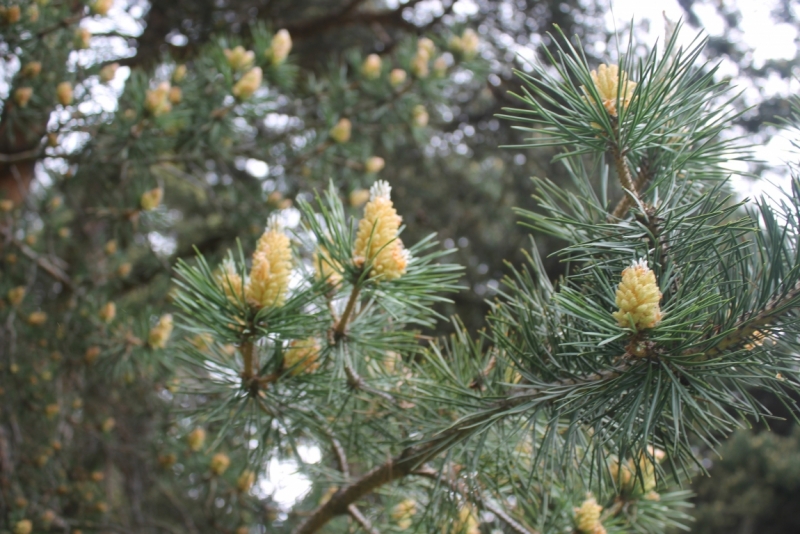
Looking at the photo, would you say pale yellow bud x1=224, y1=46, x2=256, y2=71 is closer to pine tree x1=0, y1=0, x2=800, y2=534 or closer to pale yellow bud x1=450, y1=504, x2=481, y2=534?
pine tree x1=0, y1=0, x2=800, y2=534

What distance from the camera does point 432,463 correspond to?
0.86m

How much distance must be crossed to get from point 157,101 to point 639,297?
1239mm

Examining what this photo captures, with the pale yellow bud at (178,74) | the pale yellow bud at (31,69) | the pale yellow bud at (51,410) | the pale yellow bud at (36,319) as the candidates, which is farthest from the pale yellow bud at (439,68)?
the pale yellow bud at (51,410)

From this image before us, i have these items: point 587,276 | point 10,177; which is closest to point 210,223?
point 10,177

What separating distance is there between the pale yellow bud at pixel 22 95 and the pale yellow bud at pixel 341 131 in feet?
2.55

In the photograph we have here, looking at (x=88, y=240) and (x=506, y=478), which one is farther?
(x=88, y=240)

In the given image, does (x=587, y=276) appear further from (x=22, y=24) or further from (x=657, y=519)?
(x=22, y=24)

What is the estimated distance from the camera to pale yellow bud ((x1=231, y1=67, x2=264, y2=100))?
56.4 inches

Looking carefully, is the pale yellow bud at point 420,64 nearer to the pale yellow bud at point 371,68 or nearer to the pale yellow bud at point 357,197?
the pale yellow bud at point 371,68

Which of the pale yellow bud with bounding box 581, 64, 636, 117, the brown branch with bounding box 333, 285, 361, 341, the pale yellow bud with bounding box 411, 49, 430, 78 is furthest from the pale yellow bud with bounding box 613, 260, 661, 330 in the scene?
the pale yellow bud with bounding box 411, 49, 430, 78

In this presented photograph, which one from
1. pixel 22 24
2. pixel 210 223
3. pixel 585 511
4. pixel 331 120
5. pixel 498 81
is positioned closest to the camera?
pixel 585 511

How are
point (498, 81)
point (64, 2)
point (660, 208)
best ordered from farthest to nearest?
point (498, 81) → point (64, 2) → point (660, 208)

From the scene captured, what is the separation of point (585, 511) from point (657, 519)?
252 mm

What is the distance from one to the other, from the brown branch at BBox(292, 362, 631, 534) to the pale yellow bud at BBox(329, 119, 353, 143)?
120 cm
